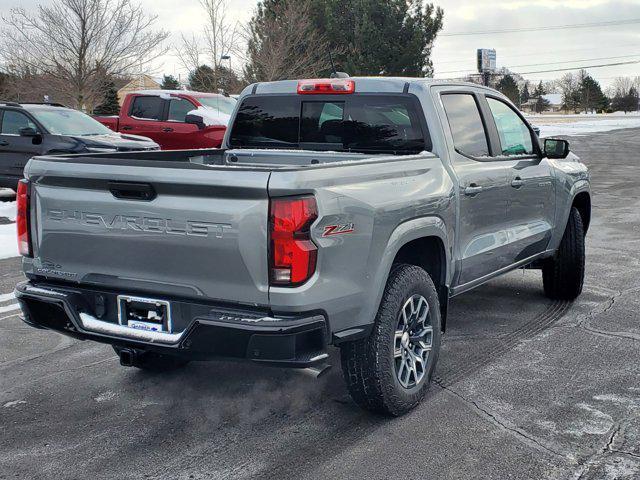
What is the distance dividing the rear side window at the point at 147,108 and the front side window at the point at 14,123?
3139 millimetres

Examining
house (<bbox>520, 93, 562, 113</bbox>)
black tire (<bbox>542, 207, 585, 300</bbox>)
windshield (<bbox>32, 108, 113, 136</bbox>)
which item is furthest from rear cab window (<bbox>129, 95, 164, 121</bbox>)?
house (<bbox>520, 93, 562, 113</bbox>)

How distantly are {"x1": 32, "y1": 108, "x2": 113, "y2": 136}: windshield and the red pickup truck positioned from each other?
5.70 ft

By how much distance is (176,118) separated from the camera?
15477mm

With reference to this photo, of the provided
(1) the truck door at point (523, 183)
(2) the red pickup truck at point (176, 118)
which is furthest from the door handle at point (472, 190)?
(2) the red pickup truck at point (176, 118)

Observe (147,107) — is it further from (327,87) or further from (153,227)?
(153,227)

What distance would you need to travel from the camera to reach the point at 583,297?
22.1 ft

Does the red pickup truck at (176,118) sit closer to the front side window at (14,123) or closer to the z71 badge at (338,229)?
the front side window at (14,123)

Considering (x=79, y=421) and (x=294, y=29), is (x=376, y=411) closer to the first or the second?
(x=79, y=421)

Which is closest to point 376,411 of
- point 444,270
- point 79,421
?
point 444,270

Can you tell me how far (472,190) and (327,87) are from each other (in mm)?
1130

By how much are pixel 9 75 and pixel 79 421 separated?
1212 inches

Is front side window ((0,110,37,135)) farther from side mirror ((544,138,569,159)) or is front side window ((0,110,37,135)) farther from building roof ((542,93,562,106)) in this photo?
building roof ((542,93,562,106))

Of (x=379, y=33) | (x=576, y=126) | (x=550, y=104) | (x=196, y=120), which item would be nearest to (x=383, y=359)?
(x=196, y=120)

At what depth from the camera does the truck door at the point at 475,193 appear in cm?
477
